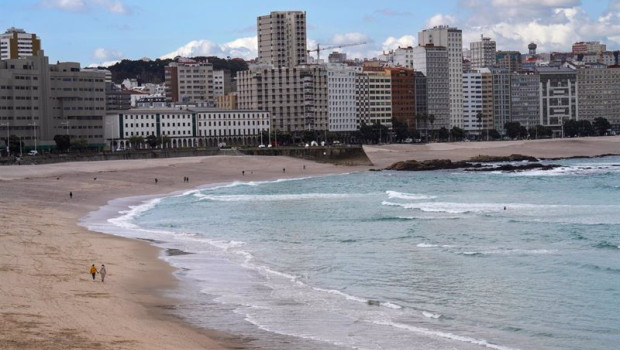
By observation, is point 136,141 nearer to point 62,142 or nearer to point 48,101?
point 48,101

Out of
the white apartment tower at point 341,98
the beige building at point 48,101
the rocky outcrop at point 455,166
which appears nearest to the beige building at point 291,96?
the white apartment tower at point 341,98

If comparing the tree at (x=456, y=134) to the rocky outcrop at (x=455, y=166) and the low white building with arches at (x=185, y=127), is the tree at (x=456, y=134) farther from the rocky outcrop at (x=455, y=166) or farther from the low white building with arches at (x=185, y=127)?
the rocky outcrop at (x=455, y=166)

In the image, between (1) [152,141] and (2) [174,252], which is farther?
(1) [152,141]

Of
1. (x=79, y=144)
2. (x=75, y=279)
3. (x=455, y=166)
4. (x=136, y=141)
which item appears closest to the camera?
(x=75, y=279)

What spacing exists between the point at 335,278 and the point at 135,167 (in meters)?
62.7

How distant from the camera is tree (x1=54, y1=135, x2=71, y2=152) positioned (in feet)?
371

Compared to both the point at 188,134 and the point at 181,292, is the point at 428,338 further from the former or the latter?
the point at 188,134

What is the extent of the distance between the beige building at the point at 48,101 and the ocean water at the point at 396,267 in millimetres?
59680

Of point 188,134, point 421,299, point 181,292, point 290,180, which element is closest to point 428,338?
point 421,299

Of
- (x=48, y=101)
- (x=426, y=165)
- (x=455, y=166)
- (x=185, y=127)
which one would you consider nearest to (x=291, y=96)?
(x=185, y=127)

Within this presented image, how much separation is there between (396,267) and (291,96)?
14420 cm

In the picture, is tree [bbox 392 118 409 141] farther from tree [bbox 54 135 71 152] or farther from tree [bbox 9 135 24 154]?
tree [bbox 9 135 24 154]

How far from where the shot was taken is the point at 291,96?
17562 centimetres

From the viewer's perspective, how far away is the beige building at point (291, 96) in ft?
575
